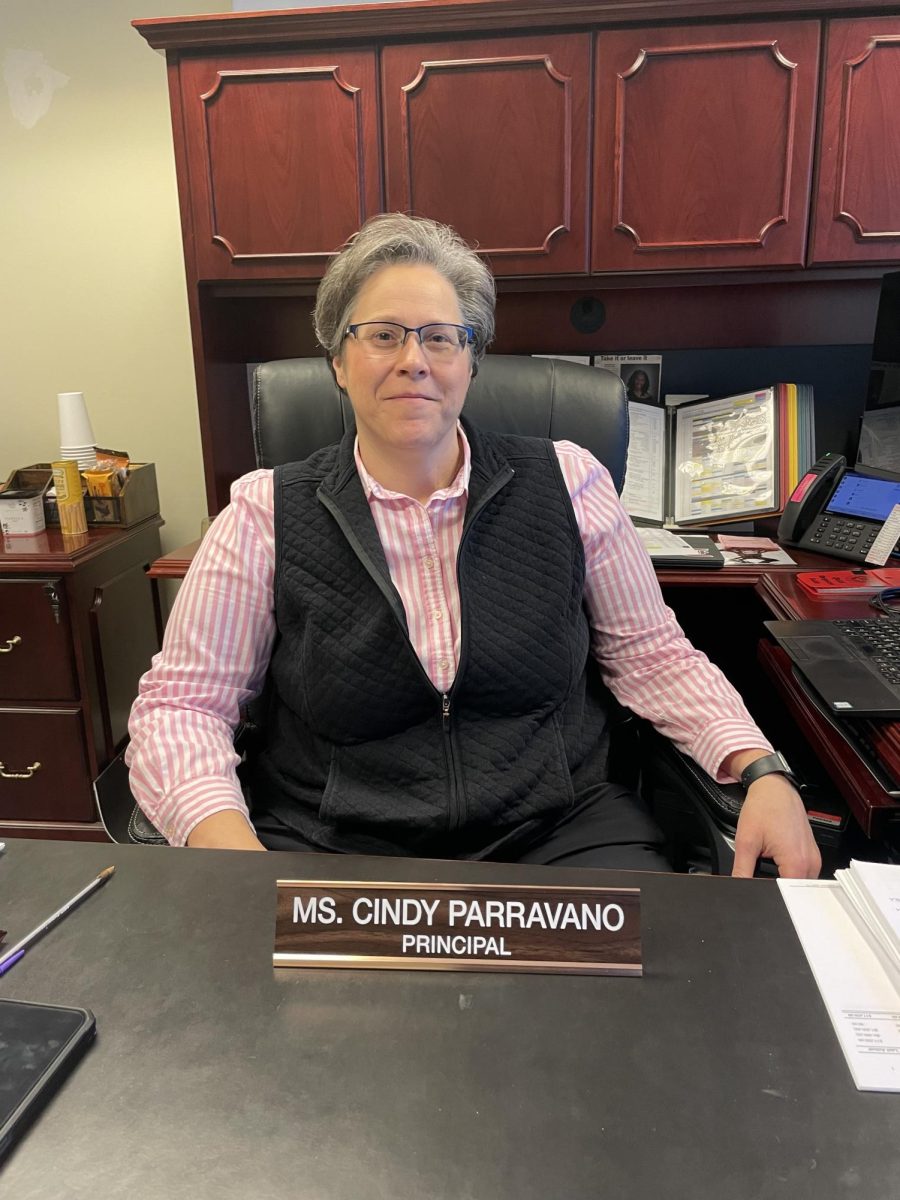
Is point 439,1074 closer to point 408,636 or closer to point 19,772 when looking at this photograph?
point 408,636

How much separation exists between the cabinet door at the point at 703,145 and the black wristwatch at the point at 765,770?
1167mm

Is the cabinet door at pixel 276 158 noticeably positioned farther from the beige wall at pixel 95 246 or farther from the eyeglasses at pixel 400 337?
the eyeglasses at pixel 400 337

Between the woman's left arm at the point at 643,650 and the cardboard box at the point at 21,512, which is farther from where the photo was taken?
the cardboard box at the point at 21,512

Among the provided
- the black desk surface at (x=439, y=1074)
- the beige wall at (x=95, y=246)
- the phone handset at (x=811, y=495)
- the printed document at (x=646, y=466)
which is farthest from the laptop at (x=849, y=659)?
the beige wall at (x=95, y=246)

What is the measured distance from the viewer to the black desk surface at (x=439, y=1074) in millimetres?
431

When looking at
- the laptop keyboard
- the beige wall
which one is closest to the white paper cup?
the beige wall

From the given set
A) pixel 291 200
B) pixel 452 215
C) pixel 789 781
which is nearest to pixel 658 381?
pixel 452 215

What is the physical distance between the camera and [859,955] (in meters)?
0.58

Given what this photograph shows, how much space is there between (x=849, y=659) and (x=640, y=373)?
123 cm

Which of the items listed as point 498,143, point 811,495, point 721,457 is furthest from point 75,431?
point 811,495

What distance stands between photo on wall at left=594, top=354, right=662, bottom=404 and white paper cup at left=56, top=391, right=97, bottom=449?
1259 millimetres

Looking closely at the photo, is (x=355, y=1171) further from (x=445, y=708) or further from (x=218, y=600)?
(x=218, y=600)

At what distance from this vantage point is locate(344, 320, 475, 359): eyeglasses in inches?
41.6

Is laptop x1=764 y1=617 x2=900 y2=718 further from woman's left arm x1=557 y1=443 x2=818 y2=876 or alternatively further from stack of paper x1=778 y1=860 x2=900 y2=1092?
stack of paper x1=778 y1=860 x2=900 y2=1092
